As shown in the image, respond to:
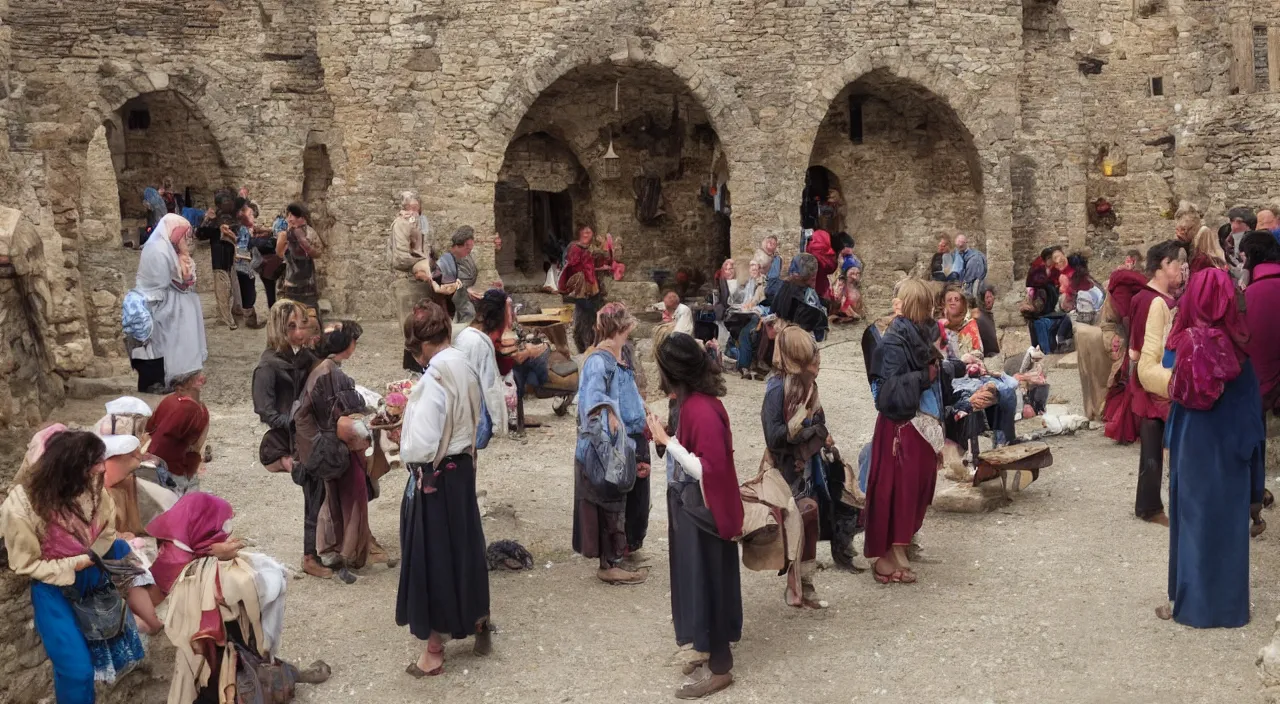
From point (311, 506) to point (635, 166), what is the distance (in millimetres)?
12007

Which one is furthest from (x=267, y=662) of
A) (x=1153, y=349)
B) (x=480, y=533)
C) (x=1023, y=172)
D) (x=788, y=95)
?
(x=1023, y=172)

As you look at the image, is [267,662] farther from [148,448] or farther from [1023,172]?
[1023,172]

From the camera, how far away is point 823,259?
49.9 feet

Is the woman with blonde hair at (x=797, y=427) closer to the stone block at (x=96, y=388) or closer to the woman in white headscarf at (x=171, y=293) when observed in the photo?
the woman in white headscarf at (x=171, y=293)

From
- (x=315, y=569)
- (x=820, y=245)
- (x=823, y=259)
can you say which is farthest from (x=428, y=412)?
(x=820, y=245)

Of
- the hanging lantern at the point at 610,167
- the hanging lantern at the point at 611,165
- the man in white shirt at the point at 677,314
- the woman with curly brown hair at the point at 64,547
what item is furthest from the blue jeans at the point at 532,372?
the hanging lantern at the point at 610,167

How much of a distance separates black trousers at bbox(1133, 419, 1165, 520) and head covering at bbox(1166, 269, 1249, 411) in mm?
1845

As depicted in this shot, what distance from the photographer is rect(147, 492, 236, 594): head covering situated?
16.4ft

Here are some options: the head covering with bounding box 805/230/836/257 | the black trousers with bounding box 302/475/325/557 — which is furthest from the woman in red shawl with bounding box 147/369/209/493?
the head covering with bounding box 805/230/836/257

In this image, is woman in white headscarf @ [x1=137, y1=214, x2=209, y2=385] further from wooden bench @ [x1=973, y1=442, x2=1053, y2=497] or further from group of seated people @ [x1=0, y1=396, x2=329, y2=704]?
wooden bench @ [x1=973, y1=442, x2=1053, y2=497]

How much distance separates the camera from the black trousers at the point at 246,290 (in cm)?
1439

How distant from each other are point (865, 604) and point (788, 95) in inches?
421

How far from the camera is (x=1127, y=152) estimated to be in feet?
78.1

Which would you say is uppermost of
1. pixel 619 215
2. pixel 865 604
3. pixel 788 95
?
pixel 788 95
